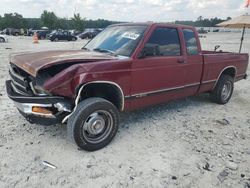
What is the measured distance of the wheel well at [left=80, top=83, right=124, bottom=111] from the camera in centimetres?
395

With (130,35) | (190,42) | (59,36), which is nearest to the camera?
(130,35)

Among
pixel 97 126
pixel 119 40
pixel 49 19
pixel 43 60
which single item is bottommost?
pixel 97 126

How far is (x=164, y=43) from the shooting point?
472 centimetres

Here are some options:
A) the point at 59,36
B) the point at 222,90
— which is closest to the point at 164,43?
the point at 222,90

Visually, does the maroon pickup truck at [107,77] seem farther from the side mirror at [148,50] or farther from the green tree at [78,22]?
the green tree at [78,22]

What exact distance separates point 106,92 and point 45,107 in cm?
107

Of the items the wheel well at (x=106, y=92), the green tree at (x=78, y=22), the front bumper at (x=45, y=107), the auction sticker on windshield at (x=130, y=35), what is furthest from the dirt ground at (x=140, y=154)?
the green tree at (x=78, y=22)

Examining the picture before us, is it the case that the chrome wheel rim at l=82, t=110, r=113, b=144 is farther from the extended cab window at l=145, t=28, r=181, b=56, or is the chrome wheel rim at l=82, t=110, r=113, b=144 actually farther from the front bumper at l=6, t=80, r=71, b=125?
the extended cab window at l=145, t=28, r=181, b=56

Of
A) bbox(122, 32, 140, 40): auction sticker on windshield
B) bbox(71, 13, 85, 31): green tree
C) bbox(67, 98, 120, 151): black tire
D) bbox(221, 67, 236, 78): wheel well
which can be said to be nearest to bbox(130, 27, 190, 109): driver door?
bbox(122, 32, 140, 40): auction sticker on windshield

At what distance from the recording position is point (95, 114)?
3791 mm

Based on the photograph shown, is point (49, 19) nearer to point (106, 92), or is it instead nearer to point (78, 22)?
point (78, 22)

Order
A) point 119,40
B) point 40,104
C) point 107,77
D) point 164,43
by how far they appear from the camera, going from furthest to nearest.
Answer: point 164,43 < point 119,40 < point 107,77 < point 40,104

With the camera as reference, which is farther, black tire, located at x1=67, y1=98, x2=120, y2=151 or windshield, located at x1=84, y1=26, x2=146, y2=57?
windshield, located at x1=84, y1=26, x2=146, y2=57

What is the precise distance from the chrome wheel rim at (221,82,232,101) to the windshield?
302cm
